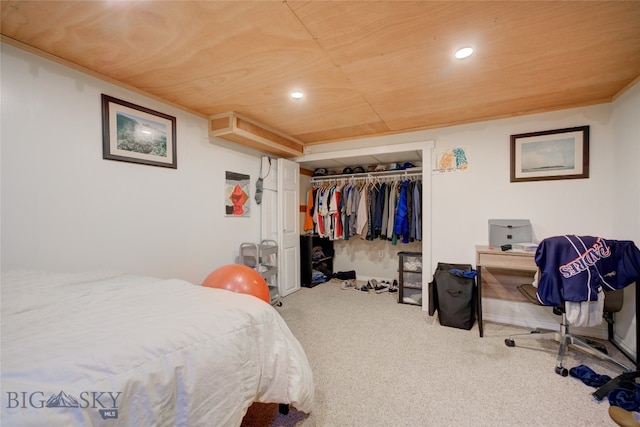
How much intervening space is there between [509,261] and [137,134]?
3332 millimetres

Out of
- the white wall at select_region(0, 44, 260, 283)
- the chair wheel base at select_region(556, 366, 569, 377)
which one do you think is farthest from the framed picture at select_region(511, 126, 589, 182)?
the white wall at select_region(0, 44, 260, 283)

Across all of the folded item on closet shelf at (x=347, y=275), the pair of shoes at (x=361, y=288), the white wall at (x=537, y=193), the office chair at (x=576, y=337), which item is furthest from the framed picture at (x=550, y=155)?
the folded item on closet shelf at (x=347, y=275)

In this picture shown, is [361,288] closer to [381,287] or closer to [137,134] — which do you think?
[381,287]

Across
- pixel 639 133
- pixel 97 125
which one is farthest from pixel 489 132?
pixel 97 125

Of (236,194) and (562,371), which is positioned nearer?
(562,371)

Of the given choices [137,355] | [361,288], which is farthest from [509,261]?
[137,355]

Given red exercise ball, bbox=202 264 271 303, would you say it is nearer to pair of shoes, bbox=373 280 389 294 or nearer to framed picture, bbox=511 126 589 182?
pair of shoes, bbox=373 280 389 294

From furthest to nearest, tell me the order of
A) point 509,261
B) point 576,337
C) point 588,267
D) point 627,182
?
1. point 509,261
2. point 627,182
3. point 576,337
4. point 588,267

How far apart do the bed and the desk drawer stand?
75.9 inches

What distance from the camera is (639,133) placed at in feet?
6.58

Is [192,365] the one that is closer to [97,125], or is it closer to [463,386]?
[463,386]

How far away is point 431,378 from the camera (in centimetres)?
179

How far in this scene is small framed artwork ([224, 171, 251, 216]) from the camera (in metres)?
3.02

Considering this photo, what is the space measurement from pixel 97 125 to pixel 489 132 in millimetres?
3558
